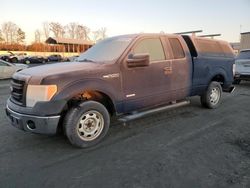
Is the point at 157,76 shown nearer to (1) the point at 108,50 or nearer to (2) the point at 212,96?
(1) the point at 108,50

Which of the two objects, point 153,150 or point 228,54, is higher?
point 228,54

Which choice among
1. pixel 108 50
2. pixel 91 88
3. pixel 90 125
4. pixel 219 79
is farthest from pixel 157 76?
pixel 219 79

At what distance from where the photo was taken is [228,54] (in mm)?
7062

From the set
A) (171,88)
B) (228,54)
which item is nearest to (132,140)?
(171,88)

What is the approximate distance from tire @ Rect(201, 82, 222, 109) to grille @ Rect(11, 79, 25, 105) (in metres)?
4.60

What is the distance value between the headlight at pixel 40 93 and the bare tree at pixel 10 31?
8193 centimetres

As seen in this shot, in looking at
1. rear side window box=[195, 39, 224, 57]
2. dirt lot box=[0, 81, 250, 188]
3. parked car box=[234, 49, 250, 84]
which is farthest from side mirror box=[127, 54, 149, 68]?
parked car box=[234, 49, 250, 84]

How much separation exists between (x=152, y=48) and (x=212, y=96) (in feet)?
8.63

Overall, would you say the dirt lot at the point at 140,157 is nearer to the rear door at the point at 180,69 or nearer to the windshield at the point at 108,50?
the rear door at the point at 180,69

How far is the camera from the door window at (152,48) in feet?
16.3

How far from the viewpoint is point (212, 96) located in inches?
265

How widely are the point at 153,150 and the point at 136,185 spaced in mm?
1092

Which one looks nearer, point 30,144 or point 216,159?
point 216,159

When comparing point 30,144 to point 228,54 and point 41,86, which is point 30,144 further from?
point 228,54
